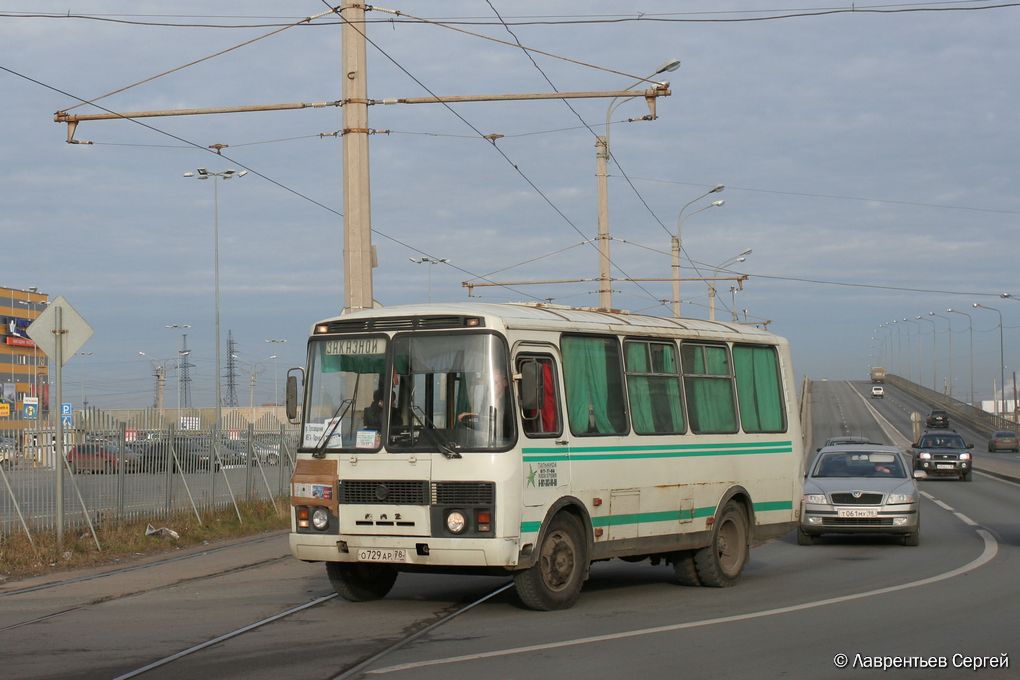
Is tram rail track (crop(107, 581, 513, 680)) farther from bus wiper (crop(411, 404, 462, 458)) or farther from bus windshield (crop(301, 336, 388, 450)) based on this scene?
bus windshield (crop(301, 336, 388, 450))

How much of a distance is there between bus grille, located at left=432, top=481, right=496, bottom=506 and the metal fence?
334 inches

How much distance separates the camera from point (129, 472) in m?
21.1

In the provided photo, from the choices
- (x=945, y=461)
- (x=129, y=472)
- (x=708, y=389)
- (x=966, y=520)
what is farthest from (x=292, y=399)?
(x=945, y=461)

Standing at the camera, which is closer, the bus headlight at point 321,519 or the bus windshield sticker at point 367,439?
the bus windshield sticker at point 367,439

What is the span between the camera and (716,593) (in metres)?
13.9

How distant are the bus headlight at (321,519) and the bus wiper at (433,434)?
123 cm

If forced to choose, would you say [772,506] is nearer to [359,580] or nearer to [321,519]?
[359,580]

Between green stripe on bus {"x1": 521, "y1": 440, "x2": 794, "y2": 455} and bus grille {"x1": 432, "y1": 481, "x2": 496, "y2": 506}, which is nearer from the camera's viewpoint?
bus grille {"x1": 432, "y1": 481, "x2": 496, "y2": 506}

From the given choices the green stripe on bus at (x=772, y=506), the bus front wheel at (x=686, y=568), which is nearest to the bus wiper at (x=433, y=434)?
the bus front wheel at (x=686, y=568)

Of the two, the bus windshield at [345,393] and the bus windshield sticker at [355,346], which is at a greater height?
the bus windshield sticker at [355,346]

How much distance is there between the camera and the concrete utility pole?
2025cm

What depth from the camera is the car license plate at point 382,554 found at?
38.2 ft

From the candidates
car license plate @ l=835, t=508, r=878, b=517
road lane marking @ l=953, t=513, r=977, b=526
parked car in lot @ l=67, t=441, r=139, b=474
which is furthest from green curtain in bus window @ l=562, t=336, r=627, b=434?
road lane marking @ l=953, t=513, r=977, b=526

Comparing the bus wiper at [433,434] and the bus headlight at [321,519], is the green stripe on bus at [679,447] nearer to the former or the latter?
the bus wiper at [433,434]
